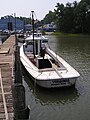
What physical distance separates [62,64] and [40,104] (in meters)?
5.71

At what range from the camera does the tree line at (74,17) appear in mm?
90438

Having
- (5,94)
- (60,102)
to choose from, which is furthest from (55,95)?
(5,94)

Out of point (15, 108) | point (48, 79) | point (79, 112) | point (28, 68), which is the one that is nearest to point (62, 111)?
point (79, 112)

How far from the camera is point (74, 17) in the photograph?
96.0 meters

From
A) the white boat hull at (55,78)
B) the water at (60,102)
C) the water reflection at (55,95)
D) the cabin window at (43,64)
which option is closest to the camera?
the water at (60,102)

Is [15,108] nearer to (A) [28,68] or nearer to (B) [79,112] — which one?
(B) [79,112]

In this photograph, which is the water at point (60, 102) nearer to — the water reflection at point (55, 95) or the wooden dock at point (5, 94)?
the water reflection at point (55, 95)

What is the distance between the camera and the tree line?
297 ft

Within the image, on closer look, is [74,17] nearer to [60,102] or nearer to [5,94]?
[60,102]

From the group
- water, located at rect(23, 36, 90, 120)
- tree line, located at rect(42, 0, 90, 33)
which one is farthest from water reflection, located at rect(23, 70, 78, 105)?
tree line, located at rect(42, 0, 90, 33)

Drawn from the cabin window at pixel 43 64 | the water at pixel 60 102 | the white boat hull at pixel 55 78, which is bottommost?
the water at pixel 60 102

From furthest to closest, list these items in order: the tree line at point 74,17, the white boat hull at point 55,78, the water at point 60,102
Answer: the tree line at point 74,17 → the white boat hull at point 55,78 → the water at point 60,102

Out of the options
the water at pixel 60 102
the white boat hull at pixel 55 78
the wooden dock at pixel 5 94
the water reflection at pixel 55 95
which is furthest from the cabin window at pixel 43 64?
the wooden dock at pixel 5 94

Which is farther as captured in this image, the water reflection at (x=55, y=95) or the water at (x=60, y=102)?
the water reflection at (x=55, y=95)
